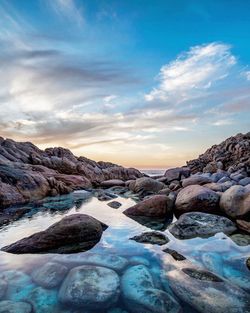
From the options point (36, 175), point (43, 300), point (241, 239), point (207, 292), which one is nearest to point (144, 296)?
point (207, 292)

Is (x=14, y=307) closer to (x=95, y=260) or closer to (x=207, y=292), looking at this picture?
(x=95, y=260)

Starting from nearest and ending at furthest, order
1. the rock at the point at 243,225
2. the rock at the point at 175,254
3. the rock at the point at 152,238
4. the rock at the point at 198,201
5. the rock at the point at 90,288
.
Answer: the rock at the point at 90,288
the rock at the point at 175,254
the rock at the point at 152,238
the rock at the point at 243,225
the rock at the point at 198,201

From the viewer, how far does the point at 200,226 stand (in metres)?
7.20

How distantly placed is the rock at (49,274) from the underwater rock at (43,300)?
148mm

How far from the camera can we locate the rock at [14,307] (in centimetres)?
341

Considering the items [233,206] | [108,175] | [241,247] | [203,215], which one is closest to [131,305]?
[241,247]

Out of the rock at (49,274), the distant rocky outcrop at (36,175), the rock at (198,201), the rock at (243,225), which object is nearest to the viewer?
the rock at (49,274)

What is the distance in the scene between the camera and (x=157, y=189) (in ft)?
51.5

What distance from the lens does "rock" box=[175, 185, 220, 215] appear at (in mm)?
8875

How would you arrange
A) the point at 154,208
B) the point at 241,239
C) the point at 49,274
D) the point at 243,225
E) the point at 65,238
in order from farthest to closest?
the point at 154,208 → the point at 243,225 → the point at 241,239 → the point at 65,238 → the point at 49,274

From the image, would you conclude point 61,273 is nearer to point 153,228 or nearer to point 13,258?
point 13,258

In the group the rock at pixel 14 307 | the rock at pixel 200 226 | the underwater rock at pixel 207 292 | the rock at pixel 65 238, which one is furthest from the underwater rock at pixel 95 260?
the rock at pixel 200 226

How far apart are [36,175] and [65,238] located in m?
10.2

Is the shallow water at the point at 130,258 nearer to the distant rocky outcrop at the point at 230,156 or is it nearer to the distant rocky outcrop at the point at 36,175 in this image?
the distant rocky outcrop at the point at 36,175
